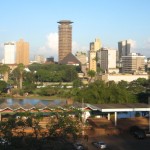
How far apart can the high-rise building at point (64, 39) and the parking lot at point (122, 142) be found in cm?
8717

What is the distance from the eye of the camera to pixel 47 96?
43.1 metres

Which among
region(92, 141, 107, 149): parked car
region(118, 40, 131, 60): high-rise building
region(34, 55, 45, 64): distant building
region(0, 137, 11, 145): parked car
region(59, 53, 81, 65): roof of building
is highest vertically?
region(118, 40, 131, 60): high-rise building

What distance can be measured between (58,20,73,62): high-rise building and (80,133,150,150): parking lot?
8717 centimetres

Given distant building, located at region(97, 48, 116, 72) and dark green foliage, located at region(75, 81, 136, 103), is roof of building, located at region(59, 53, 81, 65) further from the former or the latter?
dark green foliage, located at region(75, 81, 136, 103)

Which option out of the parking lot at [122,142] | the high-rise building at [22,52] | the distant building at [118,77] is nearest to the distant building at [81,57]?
the high-rise building at [22,52]

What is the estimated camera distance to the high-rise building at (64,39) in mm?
103938

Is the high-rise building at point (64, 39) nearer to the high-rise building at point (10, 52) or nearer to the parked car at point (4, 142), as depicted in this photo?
the high-rise building at point (10, 52)

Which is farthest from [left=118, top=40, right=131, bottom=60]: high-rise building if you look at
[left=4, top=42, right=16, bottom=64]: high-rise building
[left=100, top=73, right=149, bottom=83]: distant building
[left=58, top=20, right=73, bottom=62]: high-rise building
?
[left=100, top=73, right=149, bottom=83]: distant building

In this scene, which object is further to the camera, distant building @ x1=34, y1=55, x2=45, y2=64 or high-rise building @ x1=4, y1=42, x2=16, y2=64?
distant building @ x1=34, y1=55, x2=45, y2=64

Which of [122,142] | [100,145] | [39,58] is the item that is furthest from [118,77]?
[39,58]

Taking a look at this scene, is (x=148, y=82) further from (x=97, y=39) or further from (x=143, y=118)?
(x=97, y=39)

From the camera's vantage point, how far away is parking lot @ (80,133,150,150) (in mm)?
15109

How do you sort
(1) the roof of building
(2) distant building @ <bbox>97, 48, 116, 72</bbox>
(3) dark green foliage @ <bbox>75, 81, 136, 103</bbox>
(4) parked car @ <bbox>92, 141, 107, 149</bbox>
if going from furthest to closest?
(1) the roof of building → (2) distant building @ <bbox>97, 48, 116, 72</bbox> → (3) dark green foliage @ <bbox>75, 81, 136, 103</bbox> → (4) parked car @ <bbox>92, 141, 107, 149</bbox>

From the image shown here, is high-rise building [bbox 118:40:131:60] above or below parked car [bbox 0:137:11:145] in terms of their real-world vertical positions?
above
